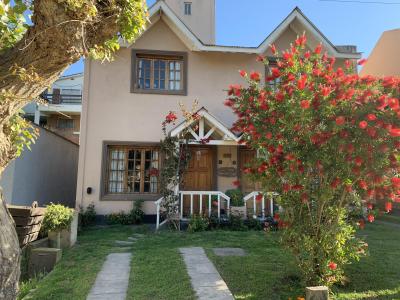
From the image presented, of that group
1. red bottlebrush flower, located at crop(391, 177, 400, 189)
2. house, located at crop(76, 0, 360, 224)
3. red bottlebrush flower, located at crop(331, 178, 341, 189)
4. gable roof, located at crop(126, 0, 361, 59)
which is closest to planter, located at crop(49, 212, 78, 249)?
house, located at crop(76, 0, 360, 224)

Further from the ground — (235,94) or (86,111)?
(86,111)

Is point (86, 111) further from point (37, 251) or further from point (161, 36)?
point (37, 251)

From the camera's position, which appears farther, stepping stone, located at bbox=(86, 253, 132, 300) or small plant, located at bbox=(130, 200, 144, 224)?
small plant, located at bbox=(130, 200, 144, 224)

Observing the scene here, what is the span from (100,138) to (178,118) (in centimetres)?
262

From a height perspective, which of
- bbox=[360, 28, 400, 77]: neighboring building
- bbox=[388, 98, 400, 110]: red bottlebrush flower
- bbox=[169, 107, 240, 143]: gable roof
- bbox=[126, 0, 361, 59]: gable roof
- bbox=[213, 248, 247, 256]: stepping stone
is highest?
bbox=[360, 28, 400, 77]: neighboring building

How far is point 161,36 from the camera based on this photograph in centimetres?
1169

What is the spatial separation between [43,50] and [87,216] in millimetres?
7800

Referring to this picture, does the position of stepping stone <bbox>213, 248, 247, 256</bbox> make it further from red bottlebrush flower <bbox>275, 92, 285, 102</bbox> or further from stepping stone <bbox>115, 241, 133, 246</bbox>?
red bottlebrush flower <bbox>275, 92, 285, 102</bbox>

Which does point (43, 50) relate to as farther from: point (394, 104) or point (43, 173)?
point (43, 173)

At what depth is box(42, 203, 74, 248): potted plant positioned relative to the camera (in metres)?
6.84

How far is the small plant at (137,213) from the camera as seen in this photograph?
10602mm

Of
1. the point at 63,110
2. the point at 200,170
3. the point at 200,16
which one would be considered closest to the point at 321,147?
the point at 200,170

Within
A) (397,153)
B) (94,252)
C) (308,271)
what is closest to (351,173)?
(397,153)

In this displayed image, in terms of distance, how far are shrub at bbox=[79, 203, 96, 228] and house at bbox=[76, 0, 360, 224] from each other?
0.20m
